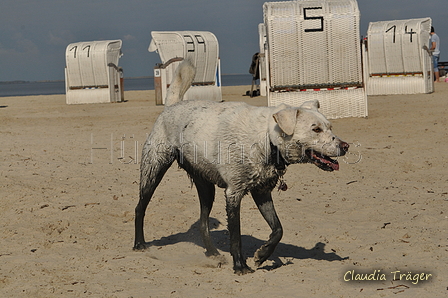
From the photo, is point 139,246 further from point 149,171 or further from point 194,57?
point 194,57

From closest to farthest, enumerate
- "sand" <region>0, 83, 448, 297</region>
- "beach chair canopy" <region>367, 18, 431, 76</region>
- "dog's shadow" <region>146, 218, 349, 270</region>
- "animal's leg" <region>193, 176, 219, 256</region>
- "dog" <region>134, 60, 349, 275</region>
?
"sand" <region>0, 83, 448, 297</region> < "dog" <region>134, 60, 349, 275</region> < "dog's shadow" <region>146, 218, 349, 270</region> < "animal's leg" <region>193, 176, 219, 256</region> < "beach chair canopy" <region>367, 18, 431, 76</region>

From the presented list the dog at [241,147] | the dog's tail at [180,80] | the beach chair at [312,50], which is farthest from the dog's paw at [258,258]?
the beach chair at [312,50]

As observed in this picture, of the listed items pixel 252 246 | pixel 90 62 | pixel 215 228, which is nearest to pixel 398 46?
pixel 90 62

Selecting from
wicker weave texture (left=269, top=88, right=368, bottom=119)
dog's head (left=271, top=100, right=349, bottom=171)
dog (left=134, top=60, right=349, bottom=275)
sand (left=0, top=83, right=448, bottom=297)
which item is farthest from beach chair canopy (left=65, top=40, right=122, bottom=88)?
dog's head (left=271, top=100, right=349, bottom=171)

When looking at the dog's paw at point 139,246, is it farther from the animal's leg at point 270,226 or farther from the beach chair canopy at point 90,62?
the beach chair canopy at point 90,62

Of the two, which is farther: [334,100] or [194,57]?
[194,57]

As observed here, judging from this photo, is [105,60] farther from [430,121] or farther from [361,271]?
[361,271]

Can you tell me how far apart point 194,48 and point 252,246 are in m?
18.2

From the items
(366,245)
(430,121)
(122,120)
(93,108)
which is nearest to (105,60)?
(93,108)

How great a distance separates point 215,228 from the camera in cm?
723

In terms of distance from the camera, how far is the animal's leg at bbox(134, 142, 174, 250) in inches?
237

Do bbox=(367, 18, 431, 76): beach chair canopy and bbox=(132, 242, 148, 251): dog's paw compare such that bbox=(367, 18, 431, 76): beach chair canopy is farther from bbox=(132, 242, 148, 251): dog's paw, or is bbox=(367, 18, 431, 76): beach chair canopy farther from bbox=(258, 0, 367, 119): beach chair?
bbox=(132, 242, 148, 251): dog's paw

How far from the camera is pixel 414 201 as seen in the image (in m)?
7.69

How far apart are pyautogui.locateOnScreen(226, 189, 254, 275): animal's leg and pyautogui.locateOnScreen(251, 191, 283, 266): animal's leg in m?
0.19
